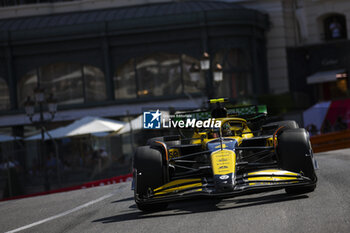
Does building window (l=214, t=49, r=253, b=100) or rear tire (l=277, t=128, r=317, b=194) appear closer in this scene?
rear tire (l=277, t=128, r=317, b=194)

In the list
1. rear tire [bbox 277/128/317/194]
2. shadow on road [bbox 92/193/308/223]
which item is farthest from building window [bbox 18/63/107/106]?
rear tire [bbox 277/128/317/194]

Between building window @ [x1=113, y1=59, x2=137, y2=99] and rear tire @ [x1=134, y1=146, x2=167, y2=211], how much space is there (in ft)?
95.3

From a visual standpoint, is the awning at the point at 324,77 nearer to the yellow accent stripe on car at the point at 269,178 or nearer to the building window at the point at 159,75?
the building window at the point at 159,75

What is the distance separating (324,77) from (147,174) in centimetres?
3340

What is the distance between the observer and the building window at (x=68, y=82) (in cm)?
3894

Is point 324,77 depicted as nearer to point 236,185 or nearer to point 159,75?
point 159,75

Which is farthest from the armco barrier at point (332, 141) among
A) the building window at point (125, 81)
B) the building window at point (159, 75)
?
the building window at point (125, 81)

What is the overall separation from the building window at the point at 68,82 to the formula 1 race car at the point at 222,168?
28.8 meters

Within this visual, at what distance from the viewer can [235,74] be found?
3838cm

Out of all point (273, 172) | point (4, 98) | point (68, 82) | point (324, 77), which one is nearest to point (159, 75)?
point (68, 82)

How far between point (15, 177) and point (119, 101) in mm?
16505

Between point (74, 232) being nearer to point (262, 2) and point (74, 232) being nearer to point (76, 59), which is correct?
point (76, 59)

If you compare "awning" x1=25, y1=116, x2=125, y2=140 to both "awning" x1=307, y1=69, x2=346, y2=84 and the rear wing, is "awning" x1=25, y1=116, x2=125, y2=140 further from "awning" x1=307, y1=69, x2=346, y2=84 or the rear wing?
"awning" x1=307, y1=69, x2=346, y2=84

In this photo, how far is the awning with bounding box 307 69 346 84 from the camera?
41062 mm
